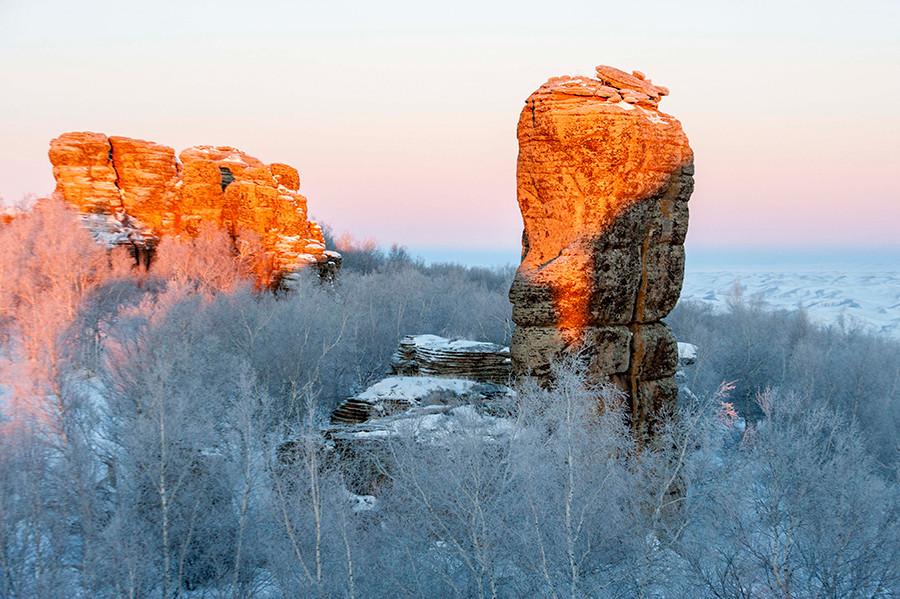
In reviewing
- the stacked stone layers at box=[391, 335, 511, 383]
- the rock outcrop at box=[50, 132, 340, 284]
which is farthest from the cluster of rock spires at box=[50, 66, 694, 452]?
the rock outcrop at box=[50, 132, 340, 284]

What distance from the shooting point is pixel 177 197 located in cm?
3750

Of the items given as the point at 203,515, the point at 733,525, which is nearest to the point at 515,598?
the point at 733,525

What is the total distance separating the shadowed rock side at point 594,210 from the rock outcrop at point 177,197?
2561 cm

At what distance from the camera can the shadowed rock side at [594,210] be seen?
Answer: 11766 millimetres

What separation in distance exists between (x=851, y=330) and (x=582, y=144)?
140 feet

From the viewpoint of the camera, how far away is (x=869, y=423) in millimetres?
27984

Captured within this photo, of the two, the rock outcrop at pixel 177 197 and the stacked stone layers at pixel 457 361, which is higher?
the rock outcrop at pixel 177 197

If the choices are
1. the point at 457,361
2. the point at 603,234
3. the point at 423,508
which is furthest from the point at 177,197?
the point at 603,234

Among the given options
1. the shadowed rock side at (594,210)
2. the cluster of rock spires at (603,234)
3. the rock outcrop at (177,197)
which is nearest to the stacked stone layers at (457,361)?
the cluster of rock spires at (603,234)

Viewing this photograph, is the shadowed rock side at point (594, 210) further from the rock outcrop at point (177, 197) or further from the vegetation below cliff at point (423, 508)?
the rock outcrop at point (177, 197)

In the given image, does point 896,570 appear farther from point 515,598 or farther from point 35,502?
point 35,502

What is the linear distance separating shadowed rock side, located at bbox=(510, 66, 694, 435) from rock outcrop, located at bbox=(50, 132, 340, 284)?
25.6 meters

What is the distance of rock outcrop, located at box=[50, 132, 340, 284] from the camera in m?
34.7

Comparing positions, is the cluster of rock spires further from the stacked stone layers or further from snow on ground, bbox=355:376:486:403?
the stacked stone layers
